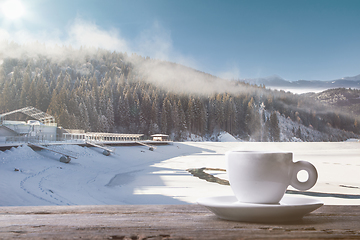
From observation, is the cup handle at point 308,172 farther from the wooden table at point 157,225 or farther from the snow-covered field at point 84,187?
the snow-covered field at point 84,187

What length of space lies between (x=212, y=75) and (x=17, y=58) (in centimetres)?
6876

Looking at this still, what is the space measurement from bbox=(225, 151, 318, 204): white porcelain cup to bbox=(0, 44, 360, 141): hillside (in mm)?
47580

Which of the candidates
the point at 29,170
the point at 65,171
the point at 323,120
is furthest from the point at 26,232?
the point at 323,120

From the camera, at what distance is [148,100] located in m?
61.8

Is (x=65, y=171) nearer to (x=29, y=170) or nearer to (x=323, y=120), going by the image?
(x=29, y=170)

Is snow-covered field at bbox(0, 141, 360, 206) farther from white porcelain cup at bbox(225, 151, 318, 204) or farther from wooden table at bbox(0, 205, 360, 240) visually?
white porcelain cup at bbox(225, 151, 318, 204)

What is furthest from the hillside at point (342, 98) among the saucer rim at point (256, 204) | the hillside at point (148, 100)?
Result: the saucer rim at point (256, 204)

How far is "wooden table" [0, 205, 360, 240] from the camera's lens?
0.74m

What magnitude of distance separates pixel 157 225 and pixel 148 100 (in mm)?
61529

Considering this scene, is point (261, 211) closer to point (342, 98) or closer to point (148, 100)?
point (148, 100)

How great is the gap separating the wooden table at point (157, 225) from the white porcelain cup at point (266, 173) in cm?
12

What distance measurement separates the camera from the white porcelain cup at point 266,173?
0.93m

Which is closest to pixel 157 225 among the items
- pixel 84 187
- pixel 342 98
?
pixel 84 187

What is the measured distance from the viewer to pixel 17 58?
282 ft
